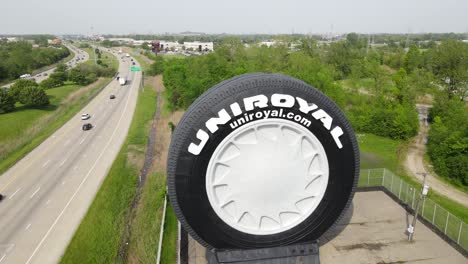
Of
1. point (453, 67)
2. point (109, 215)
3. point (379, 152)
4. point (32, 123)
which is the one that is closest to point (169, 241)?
point (109, 215)

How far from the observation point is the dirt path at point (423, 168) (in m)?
27.7

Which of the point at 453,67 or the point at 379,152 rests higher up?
the point at 453,67

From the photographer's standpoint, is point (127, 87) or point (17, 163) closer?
point (17, 163)

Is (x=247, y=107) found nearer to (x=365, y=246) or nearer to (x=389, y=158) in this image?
(x=365, y=246)

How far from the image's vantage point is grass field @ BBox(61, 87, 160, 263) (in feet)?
60.8

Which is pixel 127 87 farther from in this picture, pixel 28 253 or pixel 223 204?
pixel 223 204

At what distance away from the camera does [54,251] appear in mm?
18688

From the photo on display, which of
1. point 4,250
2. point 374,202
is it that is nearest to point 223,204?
point 374,202

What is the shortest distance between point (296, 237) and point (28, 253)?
1553 centimetres

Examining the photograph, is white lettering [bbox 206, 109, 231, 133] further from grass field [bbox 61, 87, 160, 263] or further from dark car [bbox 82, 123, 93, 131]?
dark car [bbox 82, 123, 93, 131]

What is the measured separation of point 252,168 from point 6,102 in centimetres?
5235

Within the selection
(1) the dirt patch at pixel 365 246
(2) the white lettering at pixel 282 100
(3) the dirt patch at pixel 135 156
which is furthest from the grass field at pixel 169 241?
(2) the white lettering at pixel 282 100

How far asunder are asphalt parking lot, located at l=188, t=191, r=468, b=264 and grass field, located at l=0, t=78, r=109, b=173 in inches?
1171

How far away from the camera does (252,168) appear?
34.3ft
